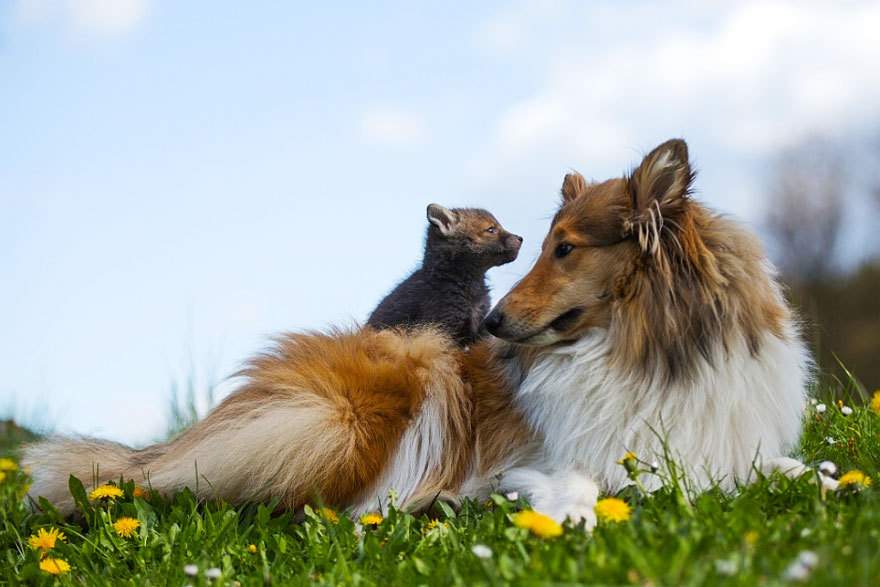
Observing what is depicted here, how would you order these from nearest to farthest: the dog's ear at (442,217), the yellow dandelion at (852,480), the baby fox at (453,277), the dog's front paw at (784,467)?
the yellow dandelion at (852,480), the dog's front paw at (784,467), the baby fox at (453,277), the dog's ear at (442,217)

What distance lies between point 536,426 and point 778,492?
1171mm

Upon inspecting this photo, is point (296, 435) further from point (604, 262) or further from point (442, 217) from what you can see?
point (442, 217)

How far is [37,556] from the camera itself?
3.86m

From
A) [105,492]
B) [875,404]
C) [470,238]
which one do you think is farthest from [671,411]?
[470,238]

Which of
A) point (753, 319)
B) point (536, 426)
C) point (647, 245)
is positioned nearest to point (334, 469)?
point (536, 426)

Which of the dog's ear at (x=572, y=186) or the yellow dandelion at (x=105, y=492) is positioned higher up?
the dog's ear at (x=572, y=186)

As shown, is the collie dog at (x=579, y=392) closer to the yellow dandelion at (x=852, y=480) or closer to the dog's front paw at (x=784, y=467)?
the dog's front paw at (x=784, y=467)

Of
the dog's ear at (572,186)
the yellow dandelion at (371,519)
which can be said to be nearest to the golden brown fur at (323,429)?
the yellow dandelion at (371,519)

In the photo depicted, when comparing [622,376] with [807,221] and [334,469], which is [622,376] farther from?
[807,221]

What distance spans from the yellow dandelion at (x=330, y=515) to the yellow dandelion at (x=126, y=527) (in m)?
0.82

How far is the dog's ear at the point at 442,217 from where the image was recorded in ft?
21.7

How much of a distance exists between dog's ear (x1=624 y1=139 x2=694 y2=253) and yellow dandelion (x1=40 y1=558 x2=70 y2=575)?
2.76 m

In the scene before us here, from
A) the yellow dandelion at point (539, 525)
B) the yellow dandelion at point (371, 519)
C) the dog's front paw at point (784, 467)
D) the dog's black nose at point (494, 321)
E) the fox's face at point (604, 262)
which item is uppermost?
the fox's face at point (604, 262)

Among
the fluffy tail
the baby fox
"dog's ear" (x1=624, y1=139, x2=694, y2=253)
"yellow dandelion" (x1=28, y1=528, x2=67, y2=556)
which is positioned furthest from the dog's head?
"yellow dandelion" (x1=28, y1=528, x2=67, y2=556)
